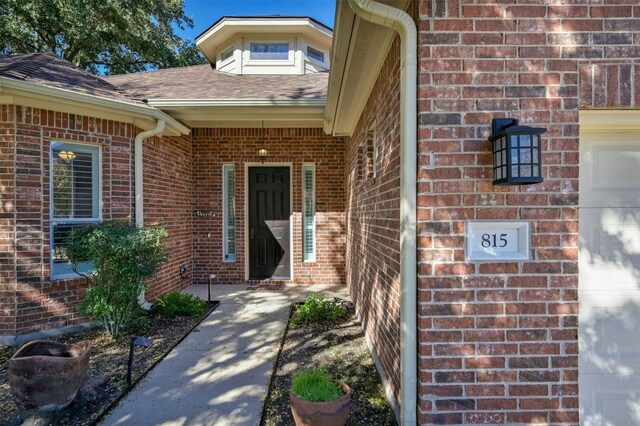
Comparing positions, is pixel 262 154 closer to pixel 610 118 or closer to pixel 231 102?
pixel 231 102

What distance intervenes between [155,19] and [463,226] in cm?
1494

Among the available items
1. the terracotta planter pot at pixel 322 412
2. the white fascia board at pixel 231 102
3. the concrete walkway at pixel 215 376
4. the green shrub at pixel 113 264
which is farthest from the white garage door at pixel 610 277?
the green shrub at pixel 113 264

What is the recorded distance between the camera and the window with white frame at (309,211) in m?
6.41

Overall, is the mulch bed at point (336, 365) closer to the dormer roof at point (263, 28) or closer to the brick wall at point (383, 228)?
the brick wall at point (383, 228)

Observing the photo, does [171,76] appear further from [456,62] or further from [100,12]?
[100,12]

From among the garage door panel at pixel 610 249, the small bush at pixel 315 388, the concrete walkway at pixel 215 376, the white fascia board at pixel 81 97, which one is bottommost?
the concrete walkway at pixel 215 376

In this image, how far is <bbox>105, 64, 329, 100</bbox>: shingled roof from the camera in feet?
17.0

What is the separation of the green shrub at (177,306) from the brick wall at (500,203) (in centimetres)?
355

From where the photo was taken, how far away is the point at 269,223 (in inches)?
255

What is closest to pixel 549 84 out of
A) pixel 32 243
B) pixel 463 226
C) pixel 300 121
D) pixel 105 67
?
pixel 463 226

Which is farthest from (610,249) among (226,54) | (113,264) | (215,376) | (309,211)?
(226,54)

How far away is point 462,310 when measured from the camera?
1940 mm

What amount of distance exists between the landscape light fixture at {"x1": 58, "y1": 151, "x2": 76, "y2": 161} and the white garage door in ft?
16.2

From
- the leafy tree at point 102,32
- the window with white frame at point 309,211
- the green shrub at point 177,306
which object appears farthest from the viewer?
the leafy tree at point 102,32
